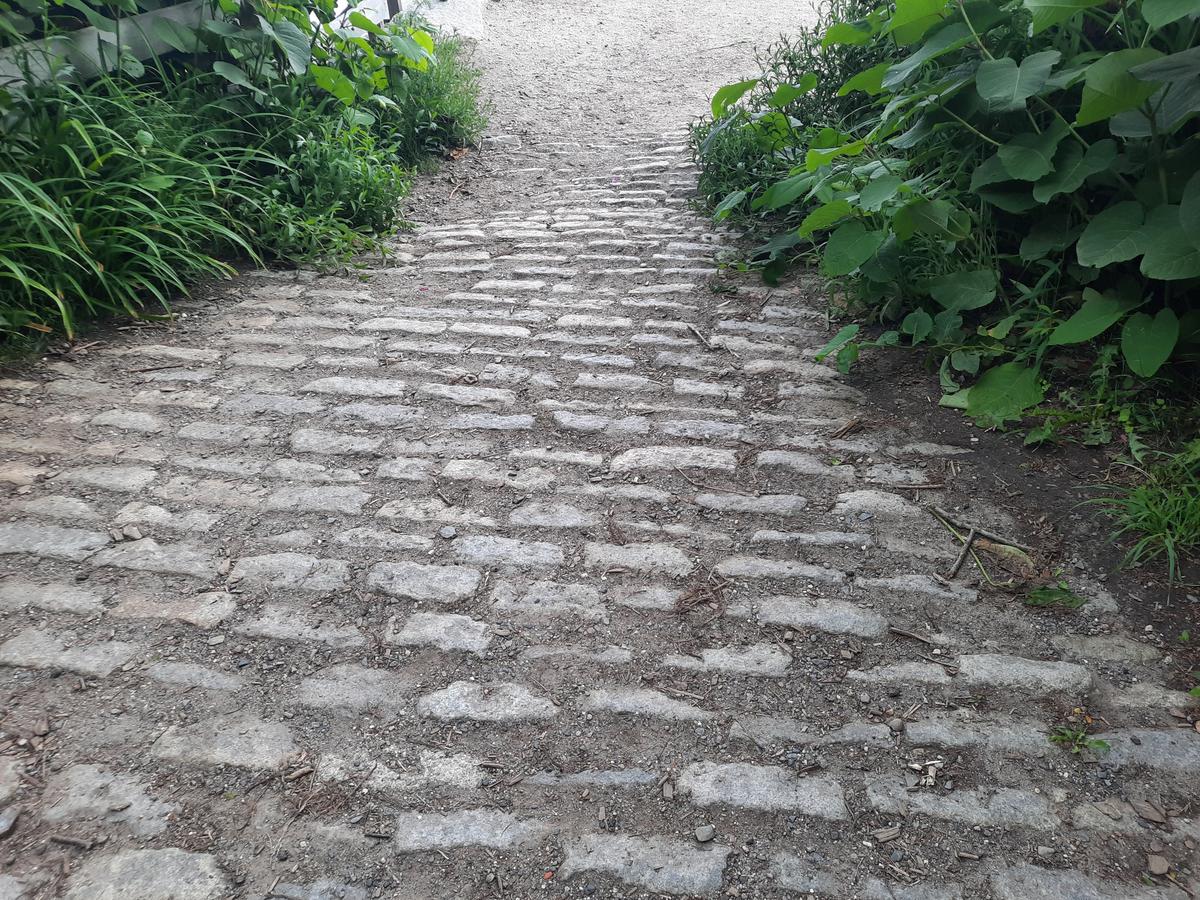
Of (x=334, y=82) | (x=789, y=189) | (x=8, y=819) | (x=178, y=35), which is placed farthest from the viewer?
(x=334, y=82)

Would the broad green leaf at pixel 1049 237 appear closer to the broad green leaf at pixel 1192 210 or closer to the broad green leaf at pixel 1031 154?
the broad green leaf at pixel 1031 154

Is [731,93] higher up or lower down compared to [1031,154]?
higher up

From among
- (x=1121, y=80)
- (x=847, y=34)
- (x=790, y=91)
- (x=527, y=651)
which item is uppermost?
(x=847, y=34)

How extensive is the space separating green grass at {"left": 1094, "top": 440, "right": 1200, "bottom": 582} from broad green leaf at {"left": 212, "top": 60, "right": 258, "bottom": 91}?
4.22 metres

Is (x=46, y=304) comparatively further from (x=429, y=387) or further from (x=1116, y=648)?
(x=1116, y=648)

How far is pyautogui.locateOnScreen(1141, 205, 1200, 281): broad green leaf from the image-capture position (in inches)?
91.7

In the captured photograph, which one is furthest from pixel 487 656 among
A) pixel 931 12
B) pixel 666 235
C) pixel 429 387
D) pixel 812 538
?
pixel 666 235

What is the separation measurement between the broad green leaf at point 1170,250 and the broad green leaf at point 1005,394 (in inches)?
19.1

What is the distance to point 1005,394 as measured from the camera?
2.76 meters

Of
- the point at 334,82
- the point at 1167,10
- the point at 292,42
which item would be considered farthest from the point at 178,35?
the point at 1167,10

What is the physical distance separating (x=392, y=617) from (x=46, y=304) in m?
2.27

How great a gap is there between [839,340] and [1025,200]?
78 centimetres

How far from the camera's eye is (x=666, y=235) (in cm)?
456

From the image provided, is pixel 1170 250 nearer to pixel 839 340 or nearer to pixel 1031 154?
pixel 1031 154
